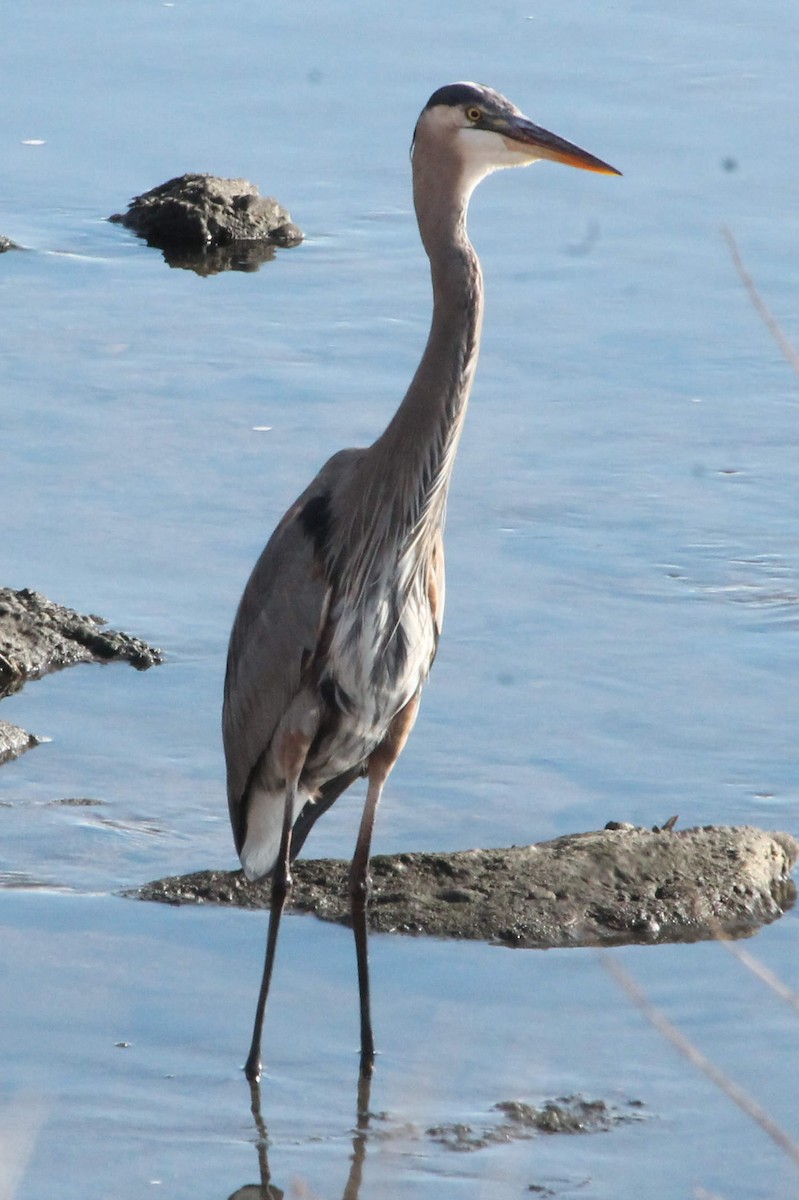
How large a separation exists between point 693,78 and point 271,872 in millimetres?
9209

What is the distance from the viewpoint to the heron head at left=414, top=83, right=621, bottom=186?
4.96 meters

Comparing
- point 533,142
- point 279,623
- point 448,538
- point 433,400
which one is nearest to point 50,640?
point 448,538

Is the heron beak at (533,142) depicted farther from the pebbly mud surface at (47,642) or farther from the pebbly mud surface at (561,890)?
the pebbly mud surface at (47,642)

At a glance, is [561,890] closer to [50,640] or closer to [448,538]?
[50,640]

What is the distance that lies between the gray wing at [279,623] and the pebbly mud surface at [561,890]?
0.46 meters

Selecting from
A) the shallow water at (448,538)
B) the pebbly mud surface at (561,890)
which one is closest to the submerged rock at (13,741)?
the shallow water at (448,538)

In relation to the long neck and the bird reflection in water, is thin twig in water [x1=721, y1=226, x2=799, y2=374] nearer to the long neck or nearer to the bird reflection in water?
the long neck

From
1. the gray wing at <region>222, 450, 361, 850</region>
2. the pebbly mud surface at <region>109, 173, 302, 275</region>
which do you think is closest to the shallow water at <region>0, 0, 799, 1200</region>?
the pebbly mud surface at <region>109, 173, 302, 275</region>

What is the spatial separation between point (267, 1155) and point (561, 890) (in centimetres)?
122

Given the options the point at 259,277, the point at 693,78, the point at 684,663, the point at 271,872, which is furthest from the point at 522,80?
the point at 271,872

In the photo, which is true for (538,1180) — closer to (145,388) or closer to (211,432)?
(211,432)

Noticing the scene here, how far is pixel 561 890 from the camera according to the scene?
562 cm

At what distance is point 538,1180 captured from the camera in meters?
4.65

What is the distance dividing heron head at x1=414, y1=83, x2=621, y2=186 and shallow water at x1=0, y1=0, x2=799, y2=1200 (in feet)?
6.55
